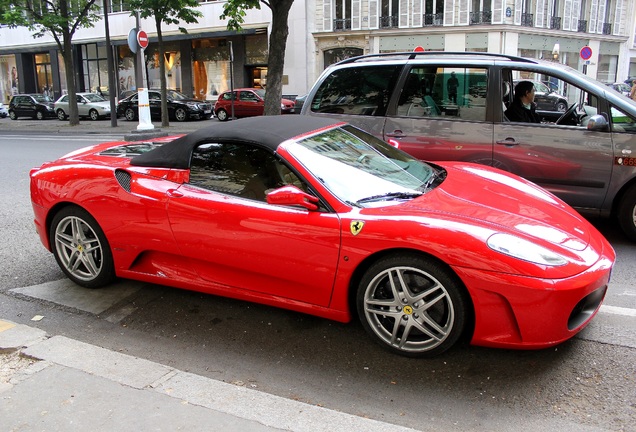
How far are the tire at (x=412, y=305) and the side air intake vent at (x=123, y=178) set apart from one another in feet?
6.43

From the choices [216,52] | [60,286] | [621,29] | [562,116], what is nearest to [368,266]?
[60,286]

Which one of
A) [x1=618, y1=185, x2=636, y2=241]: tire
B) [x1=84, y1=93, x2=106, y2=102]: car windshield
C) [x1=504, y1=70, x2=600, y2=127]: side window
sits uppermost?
[x1=504, y1=70, x2=600, y2=127]: side window

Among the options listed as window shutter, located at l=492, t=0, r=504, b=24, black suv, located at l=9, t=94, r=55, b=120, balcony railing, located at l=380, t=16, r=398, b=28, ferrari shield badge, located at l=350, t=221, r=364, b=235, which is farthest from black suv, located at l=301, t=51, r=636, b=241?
black suv, located at l=9, t=94, r=55, b=120

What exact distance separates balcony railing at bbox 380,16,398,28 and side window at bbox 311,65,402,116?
27359mm

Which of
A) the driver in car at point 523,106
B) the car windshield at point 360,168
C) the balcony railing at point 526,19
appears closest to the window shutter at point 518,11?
the balcony railing at point 526,19

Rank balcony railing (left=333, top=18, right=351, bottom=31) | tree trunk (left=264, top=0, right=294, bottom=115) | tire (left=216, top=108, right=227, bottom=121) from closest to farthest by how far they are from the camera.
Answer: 1. tree trunk (left=264, top=0, right=294, bottom=115)
2. tire (left=216, top=108, right=227, bottom=121)
3. balcony railing (left=333, top=18, right=351, bottom=31)

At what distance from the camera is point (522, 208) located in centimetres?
351

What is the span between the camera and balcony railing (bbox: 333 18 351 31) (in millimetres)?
32509

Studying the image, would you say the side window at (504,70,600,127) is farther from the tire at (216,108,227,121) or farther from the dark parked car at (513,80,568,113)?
the tire at (216,108,227,121)

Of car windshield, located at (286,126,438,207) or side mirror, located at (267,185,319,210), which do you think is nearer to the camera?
side mirror, located at (267,185,319,210)

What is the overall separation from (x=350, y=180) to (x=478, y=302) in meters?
1.15

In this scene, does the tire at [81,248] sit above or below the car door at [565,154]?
below

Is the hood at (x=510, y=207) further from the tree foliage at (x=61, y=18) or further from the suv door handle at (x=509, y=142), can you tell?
the tree foliage at (x=61, y=18)

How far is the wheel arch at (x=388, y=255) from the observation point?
3.04m
